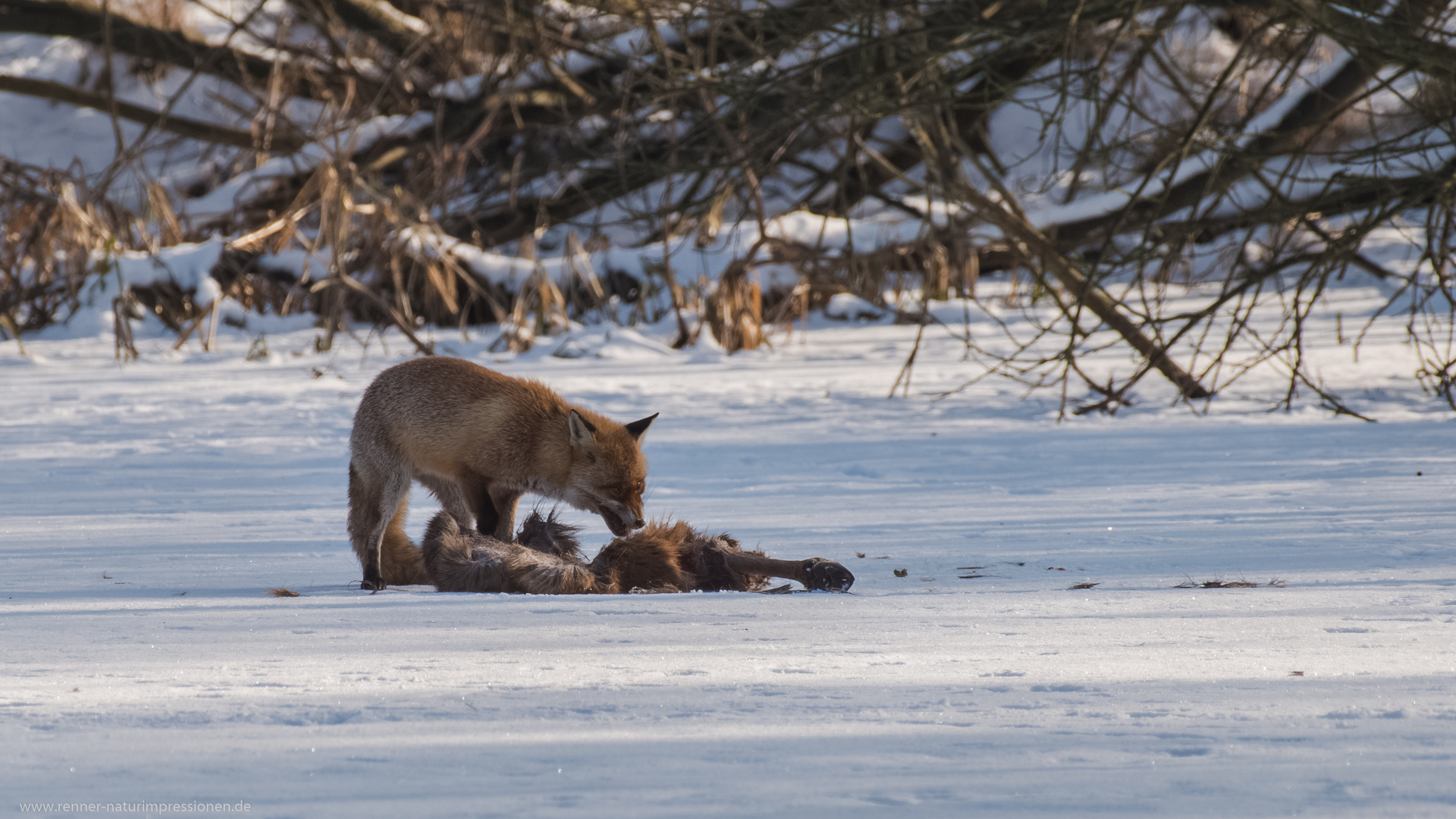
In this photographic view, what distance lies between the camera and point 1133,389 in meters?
11.3

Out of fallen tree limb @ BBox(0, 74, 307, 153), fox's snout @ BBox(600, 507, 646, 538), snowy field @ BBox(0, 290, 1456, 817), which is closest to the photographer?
snowy field @ BBox(0, 290, 1456, 817)

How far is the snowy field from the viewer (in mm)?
2365

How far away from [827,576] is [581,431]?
1532 millimetres

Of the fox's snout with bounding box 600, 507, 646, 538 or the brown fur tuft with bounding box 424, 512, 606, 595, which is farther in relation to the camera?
the fox's snout with bounding box 600, 507, 646, 538

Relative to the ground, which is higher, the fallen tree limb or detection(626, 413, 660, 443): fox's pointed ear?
the fallen tree limb

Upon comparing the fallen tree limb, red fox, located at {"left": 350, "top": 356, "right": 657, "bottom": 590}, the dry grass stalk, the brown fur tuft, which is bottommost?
the brown fur tuft

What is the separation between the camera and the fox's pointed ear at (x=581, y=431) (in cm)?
557

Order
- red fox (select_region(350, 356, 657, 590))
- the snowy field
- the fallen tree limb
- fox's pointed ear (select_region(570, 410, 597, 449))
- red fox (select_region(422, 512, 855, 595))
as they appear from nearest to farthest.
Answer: the snowy field < red fox (select_region(422, 512, 855, 595)) < red fox (select_region(350, 356, 657, 590)) < fox's pointed ear (select_region(570, 410, 597, 449)) < the fallen tree limb

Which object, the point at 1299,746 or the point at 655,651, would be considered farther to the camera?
the point at 655,651

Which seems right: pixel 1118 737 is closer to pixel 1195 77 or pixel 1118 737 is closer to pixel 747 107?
pixel 747 107

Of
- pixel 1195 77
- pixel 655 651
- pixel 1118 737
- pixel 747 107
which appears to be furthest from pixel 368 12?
pixel 1118 737

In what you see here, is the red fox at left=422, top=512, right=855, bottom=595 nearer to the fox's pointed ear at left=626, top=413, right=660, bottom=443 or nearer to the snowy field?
the snowy field

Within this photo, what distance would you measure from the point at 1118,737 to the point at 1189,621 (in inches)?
50.9

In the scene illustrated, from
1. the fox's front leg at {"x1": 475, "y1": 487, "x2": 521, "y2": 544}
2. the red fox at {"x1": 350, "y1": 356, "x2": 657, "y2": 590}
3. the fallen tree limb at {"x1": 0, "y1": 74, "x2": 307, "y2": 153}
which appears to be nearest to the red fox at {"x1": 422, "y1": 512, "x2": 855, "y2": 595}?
the red fox at {"x1": 350, "y1": 356, "x2": 657, "y2": 590}
